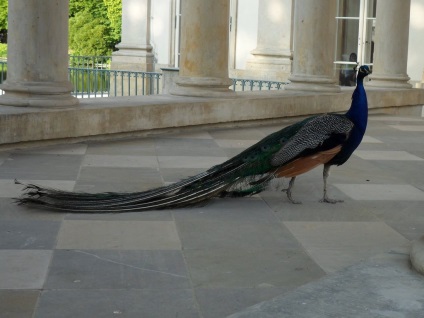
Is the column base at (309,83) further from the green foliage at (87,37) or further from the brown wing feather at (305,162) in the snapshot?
the green foliage at (87,37)

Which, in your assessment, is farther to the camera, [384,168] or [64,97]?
[64,97]

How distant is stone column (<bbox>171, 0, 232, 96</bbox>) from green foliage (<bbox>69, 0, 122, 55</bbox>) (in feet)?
96.3

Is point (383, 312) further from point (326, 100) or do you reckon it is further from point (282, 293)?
point (326, 100)

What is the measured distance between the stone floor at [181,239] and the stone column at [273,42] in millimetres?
11848

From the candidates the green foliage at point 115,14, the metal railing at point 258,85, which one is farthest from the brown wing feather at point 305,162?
the green foliage at point 115,14

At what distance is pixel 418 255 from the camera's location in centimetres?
534

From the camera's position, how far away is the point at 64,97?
427 inches

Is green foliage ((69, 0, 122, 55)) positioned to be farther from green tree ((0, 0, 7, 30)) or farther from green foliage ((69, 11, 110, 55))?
green tree ((0, 0, 7, 30))

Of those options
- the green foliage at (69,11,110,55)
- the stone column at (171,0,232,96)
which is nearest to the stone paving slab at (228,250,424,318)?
the stone column at (171,0,232,96)

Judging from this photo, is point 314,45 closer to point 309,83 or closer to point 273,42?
point 309,83

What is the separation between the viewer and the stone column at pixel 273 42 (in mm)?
22125

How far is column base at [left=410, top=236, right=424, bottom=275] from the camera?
17.2 feet

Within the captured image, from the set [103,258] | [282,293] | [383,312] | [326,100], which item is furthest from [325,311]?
[326,100]

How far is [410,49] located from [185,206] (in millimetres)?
13944
